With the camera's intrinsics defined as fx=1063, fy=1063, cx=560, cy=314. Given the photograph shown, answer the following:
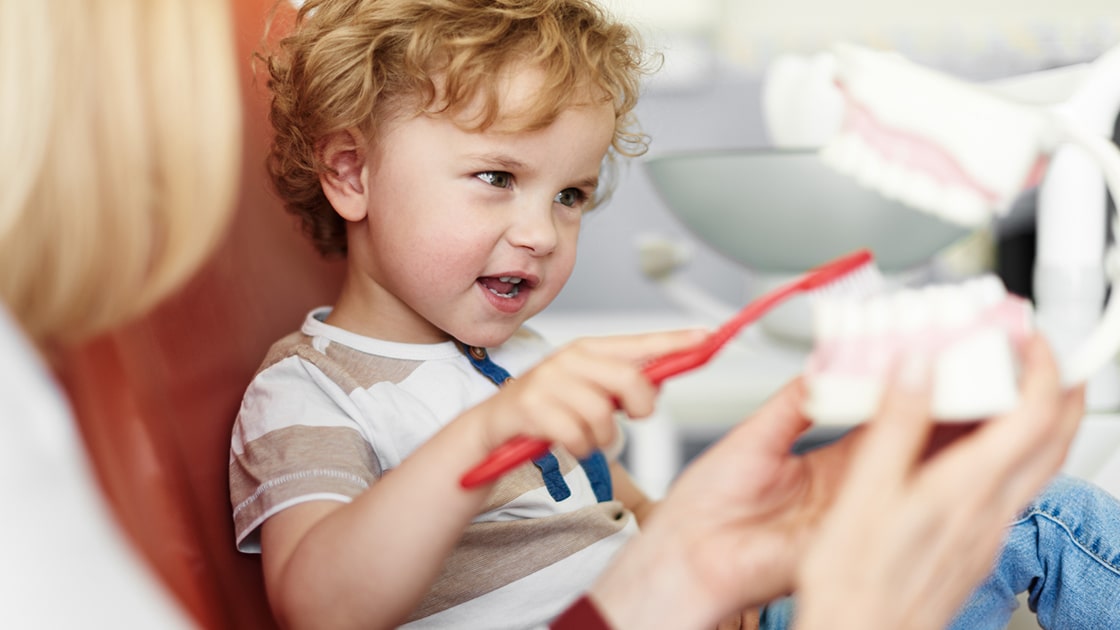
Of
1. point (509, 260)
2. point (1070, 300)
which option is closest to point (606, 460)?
point (509, 260)

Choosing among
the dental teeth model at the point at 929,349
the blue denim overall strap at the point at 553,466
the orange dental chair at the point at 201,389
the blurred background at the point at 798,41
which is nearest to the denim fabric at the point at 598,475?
the blue denim overall strap at the point at 553,466

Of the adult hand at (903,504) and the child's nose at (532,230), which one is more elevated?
the child's nose at (532,230)

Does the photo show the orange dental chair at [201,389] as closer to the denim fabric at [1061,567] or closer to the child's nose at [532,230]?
the child's nose at [532,230]

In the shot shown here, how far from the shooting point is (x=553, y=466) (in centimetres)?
73

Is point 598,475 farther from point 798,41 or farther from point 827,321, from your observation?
point 798,41

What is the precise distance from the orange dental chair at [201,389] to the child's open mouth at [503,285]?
0.16 metres

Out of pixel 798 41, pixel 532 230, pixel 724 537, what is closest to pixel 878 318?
pixel 724 537

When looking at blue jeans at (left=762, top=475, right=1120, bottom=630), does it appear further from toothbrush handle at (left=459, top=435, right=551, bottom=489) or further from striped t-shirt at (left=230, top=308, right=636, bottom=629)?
toothbrush handle at (left=459, top=435, right=551, bottom=489)

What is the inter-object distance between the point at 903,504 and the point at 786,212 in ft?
1.91

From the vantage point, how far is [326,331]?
28.5 inches

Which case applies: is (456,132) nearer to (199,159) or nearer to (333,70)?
(333,70)

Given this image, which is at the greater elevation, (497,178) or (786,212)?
(497,178)

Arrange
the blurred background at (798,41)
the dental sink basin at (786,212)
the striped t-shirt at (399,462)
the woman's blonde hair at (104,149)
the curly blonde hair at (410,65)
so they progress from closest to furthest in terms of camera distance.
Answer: the woman's blonde hair at (104,149) → the striped t-shirt at (399,462) → the curly blonde hair at (410,65) → the dental sink basin at (786,212) → the blurred background at (798,41)

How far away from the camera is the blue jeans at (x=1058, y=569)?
0.72 metres
